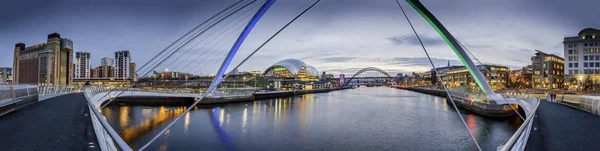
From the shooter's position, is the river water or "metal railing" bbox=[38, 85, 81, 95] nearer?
the river water

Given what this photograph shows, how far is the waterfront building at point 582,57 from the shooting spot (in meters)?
59.3

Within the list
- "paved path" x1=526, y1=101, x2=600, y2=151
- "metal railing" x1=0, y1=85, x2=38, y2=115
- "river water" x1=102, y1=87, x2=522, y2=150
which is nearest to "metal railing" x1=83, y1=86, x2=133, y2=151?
"metal railing" x1=0, y1=85, x2=38, y2=115

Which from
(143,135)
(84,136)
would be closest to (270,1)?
(143,135)

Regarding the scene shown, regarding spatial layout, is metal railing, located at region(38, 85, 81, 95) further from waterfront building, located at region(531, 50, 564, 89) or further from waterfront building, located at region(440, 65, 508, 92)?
waterfront building, located at region(440, 65, 508, 92)

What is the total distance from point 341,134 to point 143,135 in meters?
12.0

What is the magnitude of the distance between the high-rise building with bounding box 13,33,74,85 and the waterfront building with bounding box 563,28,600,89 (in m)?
131

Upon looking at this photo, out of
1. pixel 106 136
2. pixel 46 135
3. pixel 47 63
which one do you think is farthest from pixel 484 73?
pixel 47 63

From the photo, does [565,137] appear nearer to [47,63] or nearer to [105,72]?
[47,63]

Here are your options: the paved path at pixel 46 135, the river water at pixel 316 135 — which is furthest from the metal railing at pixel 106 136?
the river water at pixel 316 135

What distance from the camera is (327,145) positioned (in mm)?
17312

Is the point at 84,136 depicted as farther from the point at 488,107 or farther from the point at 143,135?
the point at 488,107

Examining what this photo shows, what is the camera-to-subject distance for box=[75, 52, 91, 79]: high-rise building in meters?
189

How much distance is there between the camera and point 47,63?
101375 millimetres

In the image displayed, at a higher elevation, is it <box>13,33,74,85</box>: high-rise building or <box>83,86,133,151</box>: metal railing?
<box>13,33,74,85</box>: high-rise building
